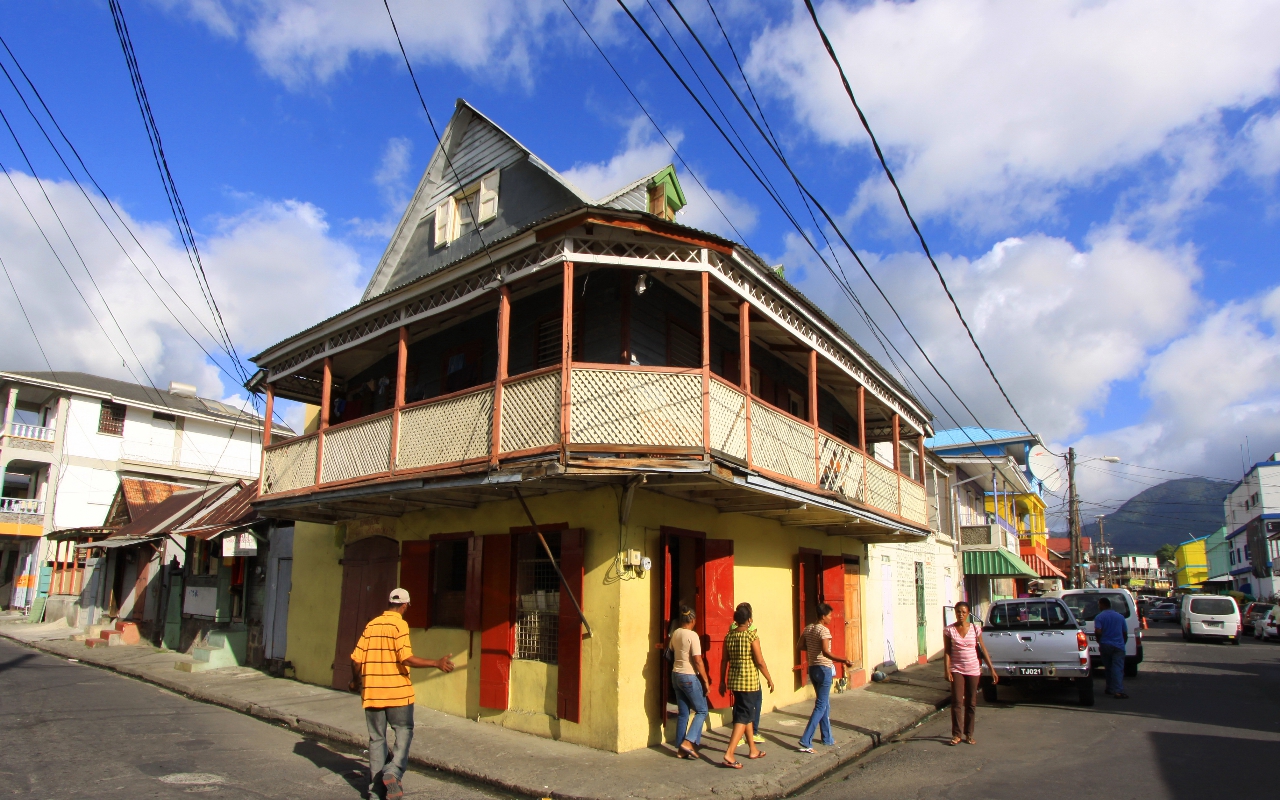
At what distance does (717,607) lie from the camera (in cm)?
1009

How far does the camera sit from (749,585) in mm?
11172

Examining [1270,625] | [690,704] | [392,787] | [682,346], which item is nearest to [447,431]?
[682,346]

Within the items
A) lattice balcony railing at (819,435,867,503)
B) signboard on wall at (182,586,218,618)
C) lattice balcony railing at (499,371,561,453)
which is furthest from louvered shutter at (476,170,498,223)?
signboard on wall at (182,586,218,618)

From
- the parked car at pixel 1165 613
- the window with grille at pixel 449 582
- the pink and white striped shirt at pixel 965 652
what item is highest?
the window with grille at pixel 449 582

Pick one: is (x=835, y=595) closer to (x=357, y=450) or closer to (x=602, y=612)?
(x=602, y=612)

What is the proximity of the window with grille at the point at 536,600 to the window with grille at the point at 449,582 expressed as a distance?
1.53 m

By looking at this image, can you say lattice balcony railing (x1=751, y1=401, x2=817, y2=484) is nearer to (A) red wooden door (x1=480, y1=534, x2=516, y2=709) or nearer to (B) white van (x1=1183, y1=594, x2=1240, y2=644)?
(A) red wooden door (x1=480, y1=534, x2=516, y2=709)

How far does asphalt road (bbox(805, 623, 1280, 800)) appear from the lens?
704 centimetres

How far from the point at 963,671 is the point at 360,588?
943cm

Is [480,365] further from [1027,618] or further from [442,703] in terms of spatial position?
[1027,618]

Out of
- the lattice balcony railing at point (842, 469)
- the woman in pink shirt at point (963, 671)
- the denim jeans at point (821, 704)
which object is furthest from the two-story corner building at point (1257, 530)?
the denim jeans at point (821, 704)

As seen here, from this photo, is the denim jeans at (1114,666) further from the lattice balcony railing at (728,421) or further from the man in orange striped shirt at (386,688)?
the man in orange striped shirt at (386,688)

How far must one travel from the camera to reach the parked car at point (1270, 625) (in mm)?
30281

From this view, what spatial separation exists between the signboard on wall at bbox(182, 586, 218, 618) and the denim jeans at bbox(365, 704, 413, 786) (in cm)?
1266
